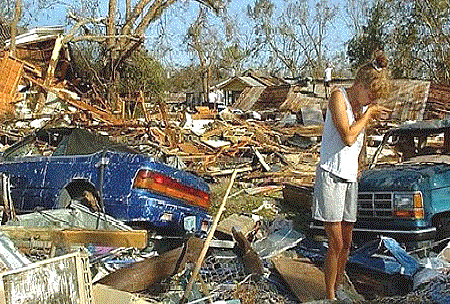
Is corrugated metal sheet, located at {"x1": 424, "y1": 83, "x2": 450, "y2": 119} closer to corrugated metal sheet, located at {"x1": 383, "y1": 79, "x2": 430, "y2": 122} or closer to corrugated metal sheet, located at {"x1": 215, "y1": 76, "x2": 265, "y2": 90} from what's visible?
corrugated metal sheet, located at {"x1": 383, "y1": 79, "x2": 430, "y2": 122}

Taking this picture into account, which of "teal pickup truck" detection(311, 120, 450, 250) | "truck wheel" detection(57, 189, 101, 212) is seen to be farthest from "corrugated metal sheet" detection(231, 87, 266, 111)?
"truck wheel" detection(57, 189, 101, 212)

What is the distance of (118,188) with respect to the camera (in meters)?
6.60

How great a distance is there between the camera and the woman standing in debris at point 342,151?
475 cm

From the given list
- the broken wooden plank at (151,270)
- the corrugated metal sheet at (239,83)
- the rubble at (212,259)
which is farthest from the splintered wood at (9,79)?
the corrugated metal sheet at (239,83)

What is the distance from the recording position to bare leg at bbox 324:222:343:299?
4.82 metres

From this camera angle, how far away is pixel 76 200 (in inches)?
272

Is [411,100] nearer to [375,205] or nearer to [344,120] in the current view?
[375,205]

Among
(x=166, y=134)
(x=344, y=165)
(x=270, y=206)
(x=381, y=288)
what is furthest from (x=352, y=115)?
(x=166, y=134)

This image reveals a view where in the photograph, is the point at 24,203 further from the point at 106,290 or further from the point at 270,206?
the point at 270,206

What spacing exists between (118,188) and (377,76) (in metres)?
3.06

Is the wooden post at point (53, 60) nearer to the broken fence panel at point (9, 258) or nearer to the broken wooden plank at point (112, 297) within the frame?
the broken fence panel at point (9, 258)

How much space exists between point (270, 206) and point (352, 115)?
5695 millimetres

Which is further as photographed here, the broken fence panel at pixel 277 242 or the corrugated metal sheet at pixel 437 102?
the corrugated metal sheet at pixel 437 102

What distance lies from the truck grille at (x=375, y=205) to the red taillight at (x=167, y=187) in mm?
1852
